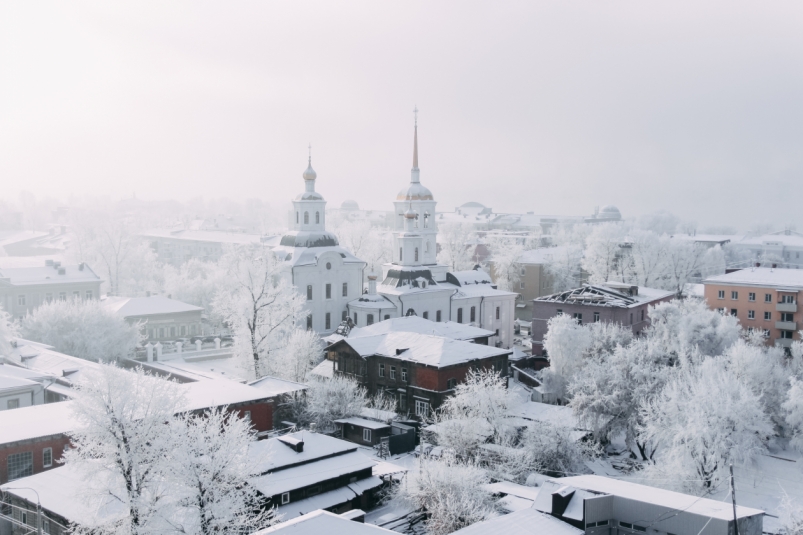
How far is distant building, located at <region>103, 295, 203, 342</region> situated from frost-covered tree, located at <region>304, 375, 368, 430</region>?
1882 centimetres

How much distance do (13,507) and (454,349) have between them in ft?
55.4

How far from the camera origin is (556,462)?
24.8 metres

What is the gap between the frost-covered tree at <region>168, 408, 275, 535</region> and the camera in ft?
54.4

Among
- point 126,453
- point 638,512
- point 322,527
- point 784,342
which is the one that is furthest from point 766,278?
point 126,453

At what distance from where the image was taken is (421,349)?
31.2m

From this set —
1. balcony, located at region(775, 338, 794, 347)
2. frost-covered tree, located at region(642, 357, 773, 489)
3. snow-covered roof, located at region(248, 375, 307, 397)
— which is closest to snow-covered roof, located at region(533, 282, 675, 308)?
balcony, located at region(775, 338, 794, 347)

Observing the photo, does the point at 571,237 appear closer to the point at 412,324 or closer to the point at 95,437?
the point at 412,324

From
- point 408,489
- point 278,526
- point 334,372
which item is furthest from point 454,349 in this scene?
point 278,526

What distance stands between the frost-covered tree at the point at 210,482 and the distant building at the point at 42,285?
33.4 metres

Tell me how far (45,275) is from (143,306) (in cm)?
897

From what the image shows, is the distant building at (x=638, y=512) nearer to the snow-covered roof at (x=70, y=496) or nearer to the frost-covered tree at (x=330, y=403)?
the snow-covered roof at (x=70, y=496)

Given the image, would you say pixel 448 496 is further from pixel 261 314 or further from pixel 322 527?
pixel 261 314

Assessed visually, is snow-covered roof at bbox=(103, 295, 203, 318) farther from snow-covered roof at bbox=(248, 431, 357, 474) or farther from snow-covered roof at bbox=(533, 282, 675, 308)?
snow-covered roof at bbox=(248, 431, 357, 474)

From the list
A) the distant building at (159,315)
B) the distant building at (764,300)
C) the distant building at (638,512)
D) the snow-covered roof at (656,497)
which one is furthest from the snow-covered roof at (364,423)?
the distant building at (764,300)
